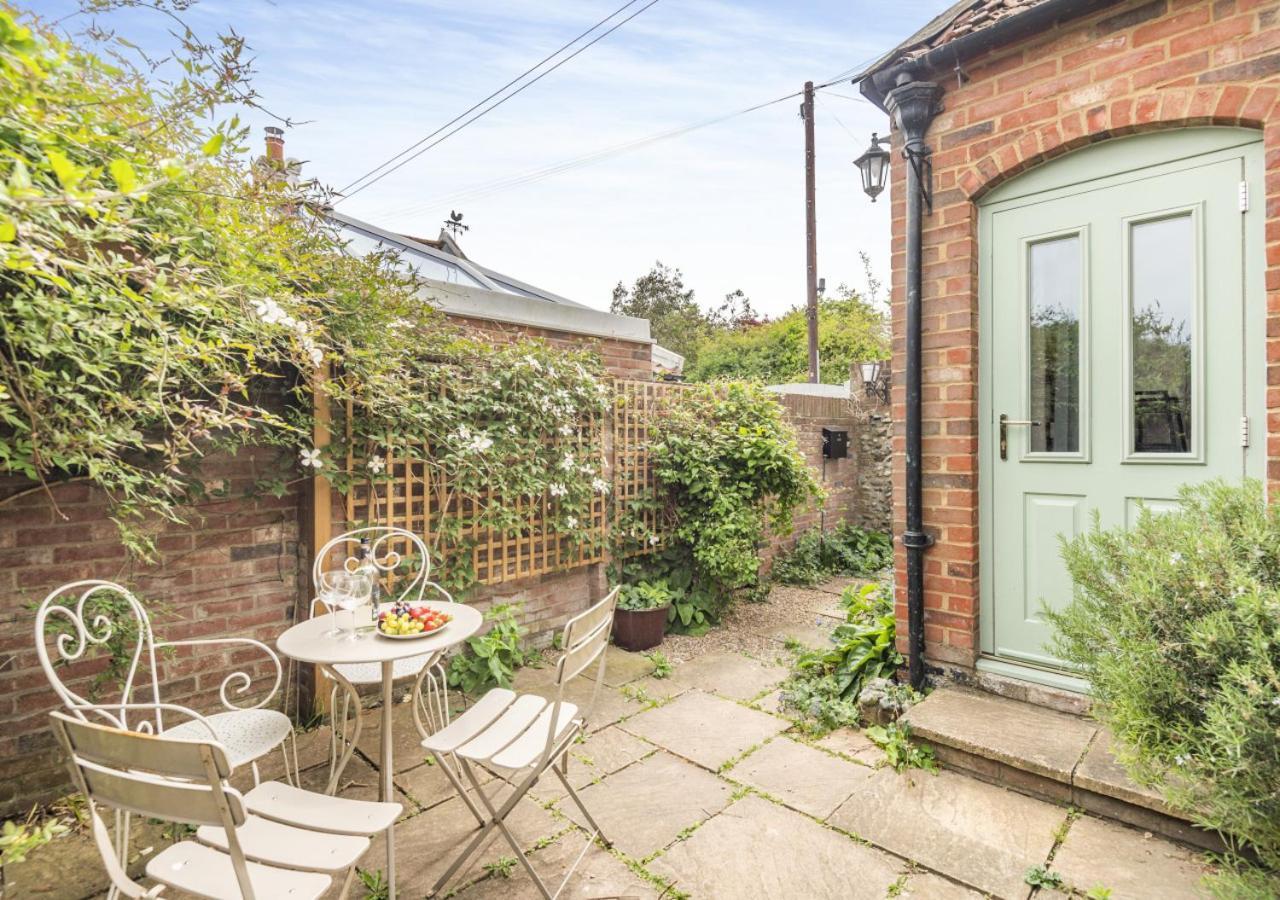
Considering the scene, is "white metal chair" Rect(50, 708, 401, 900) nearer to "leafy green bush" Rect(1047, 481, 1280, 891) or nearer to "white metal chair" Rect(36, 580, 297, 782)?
"white metal chair" Rect(36, 580, 297, 782)

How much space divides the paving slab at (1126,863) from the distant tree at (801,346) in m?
8.94

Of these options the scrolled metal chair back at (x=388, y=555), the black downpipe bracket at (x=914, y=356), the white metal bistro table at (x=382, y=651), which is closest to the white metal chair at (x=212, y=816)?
the white metal bistro table at (x=382, y=651)

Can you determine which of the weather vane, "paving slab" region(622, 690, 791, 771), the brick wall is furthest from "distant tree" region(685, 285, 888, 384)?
"paving slab" region(622, 690, 791, 771)

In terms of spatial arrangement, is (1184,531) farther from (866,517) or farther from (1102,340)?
(866,517)

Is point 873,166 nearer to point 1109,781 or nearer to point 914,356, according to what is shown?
point 914,356

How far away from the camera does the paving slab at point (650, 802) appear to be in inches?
92.1

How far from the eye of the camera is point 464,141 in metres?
10.1

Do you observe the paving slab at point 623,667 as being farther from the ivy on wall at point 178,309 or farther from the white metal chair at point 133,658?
the white metal chair at point 133,658

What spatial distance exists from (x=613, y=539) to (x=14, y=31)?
12.7ft

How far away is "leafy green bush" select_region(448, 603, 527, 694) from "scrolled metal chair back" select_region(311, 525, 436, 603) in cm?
45

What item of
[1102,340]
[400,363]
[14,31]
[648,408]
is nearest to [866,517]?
[648,408]

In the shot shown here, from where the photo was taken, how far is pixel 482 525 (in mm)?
3777

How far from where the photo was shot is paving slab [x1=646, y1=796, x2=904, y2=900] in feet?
6.72

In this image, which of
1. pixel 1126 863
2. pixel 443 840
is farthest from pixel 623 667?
pixel 1126 863
